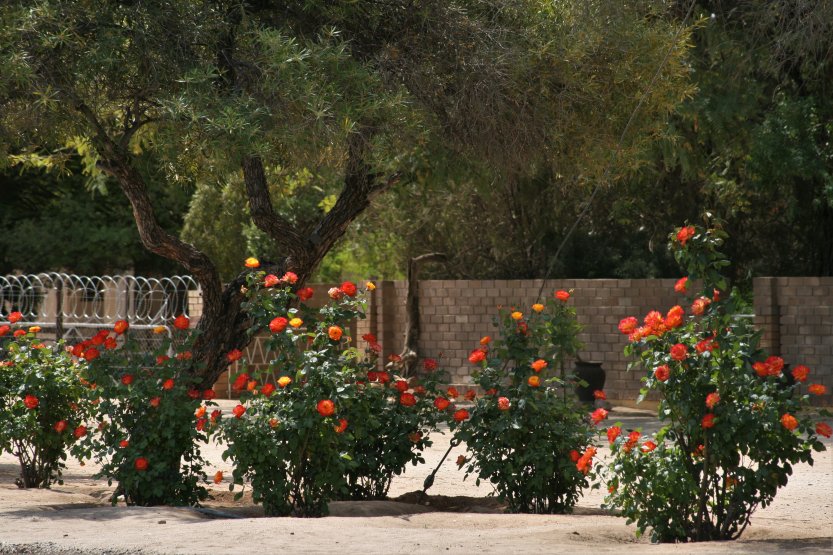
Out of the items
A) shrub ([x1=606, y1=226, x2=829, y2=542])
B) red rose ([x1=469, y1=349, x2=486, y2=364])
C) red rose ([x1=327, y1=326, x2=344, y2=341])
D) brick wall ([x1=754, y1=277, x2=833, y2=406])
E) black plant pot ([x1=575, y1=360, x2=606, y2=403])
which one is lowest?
shrub ([x1=606, y1=226, x2=829, y2=542])

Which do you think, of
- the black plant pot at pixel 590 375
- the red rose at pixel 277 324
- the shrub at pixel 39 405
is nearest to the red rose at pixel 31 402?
the shrub at pixel 39 405

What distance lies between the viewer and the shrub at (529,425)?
7.60 meters

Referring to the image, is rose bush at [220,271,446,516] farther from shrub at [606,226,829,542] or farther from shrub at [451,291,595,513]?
shrub at [606,226,829,542]

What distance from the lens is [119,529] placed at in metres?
7.04

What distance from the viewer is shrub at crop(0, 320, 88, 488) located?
8922mm

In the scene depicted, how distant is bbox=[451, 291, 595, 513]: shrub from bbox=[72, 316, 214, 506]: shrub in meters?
1.83

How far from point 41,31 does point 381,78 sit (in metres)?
2.48

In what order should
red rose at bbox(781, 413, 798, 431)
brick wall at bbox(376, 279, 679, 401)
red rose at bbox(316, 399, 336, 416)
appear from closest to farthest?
red rose at bbox(781, 413, 798, 431) < red rose at bbox(316, 399, 336, 416) < brick wall at bbox(376, 279, 679, 401)

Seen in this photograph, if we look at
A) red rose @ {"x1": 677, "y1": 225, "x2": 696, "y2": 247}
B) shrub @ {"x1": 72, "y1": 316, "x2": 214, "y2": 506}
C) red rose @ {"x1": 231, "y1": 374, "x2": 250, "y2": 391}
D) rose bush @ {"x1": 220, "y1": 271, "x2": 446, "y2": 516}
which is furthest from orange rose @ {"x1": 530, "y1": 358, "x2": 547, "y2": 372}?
shrub @ {"x1": 72, "y1": 316, "x2": 214, "y2": 506}

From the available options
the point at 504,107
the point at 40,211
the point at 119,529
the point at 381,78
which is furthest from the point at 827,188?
the point at 40,211

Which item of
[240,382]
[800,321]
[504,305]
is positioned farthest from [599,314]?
[240,382]

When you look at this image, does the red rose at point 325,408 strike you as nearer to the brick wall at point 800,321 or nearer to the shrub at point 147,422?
the shrub at point 147,422

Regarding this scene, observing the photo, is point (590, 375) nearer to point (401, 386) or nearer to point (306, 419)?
point (401, 386)

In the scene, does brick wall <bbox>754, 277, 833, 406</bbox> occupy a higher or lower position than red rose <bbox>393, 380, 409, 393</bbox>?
higher
